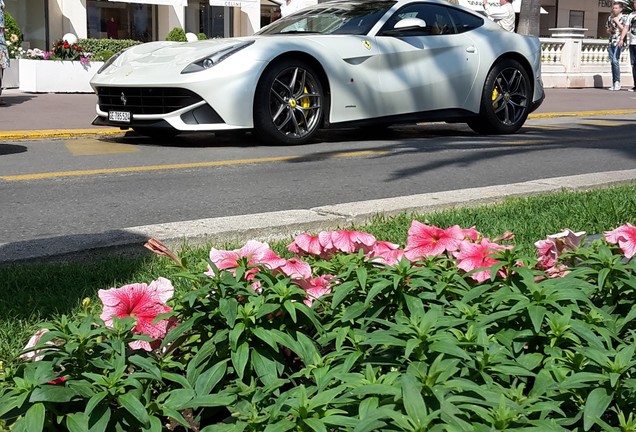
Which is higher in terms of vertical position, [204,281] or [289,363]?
[204,281]

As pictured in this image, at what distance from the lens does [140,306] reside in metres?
2.26

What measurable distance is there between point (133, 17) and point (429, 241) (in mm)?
28614

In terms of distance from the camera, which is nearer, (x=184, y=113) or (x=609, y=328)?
(x=609, y=328)

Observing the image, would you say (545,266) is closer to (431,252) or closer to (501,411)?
(431,252)

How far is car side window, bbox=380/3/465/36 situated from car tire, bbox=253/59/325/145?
1.35 meters

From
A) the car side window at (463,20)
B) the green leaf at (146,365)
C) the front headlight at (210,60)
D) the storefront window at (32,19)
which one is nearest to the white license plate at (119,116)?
the front headlight at (210,60)

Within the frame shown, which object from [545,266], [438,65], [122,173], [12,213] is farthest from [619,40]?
[545,266]

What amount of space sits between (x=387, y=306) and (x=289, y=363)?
10.8 inches

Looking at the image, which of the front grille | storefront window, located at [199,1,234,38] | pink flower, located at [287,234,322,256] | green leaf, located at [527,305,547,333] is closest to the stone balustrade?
storefront window, located at [199,1,234,38]

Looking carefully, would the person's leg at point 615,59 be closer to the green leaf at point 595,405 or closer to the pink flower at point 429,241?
the pink flower at point 429,241

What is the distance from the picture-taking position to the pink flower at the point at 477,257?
2.45m

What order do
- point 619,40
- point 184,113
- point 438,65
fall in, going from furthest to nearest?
point 619,40 < point 438,65 < point 184,113

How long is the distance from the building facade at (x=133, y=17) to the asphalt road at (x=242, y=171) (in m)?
18.5

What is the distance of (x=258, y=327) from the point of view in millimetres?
2006
